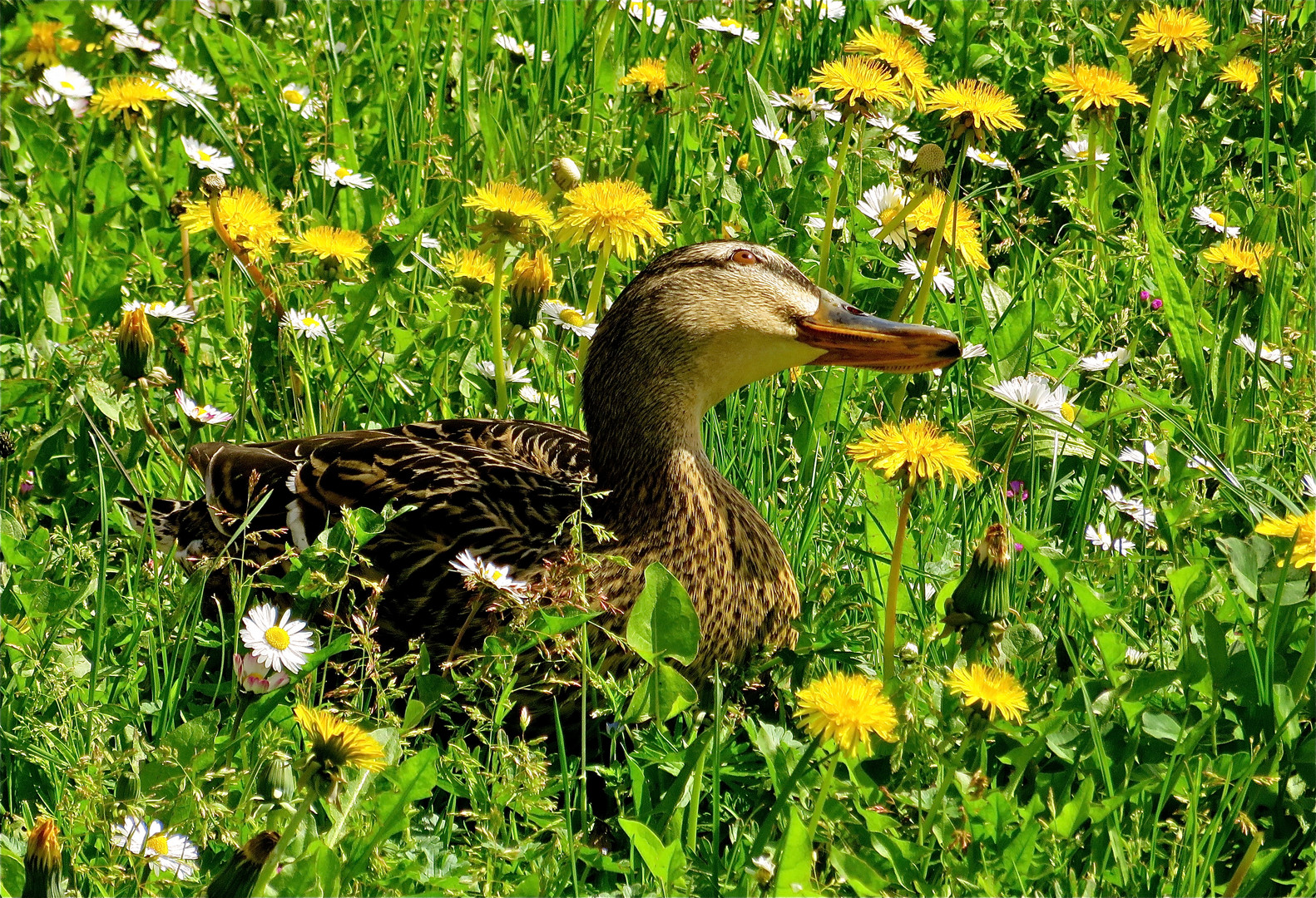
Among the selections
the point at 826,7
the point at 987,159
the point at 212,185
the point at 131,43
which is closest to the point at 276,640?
the point at 212,185

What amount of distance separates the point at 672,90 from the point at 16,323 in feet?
6.52

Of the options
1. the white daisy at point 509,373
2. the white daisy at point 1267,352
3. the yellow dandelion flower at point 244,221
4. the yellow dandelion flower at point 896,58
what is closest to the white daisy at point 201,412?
the yellow dandelion flower at point 244,221

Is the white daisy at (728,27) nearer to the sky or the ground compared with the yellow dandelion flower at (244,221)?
nearer to the sky

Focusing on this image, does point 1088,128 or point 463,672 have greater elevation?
point 1088,128

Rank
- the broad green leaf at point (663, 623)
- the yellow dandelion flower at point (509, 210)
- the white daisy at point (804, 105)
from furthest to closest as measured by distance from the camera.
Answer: the white daisy at point (804, 105) → the yellow dandelion flower at point (509, 210) → the broad green leaf at point (663, 623)

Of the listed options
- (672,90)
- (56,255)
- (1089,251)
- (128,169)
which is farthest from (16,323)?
(1089,251)

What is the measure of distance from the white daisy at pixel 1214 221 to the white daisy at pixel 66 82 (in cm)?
338

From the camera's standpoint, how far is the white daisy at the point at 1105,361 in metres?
3.63

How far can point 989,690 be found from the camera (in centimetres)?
217

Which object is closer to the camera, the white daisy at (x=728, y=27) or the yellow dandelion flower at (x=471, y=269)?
the yellow dandelion flower at (x=471, y=269)

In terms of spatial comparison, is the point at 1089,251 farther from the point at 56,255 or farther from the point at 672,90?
the point at 56,255

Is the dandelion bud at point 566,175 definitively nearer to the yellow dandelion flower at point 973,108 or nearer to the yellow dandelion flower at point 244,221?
the yellow dandelion flower at point 244,221

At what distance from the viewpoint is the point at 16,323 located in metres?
4.05

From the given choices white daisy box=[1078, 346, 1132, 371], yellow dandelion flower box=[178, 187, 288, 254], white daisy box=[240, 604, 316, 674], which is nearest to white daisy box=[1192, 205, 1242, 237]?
white daisy box=[1078, 346, 1132, 371]
